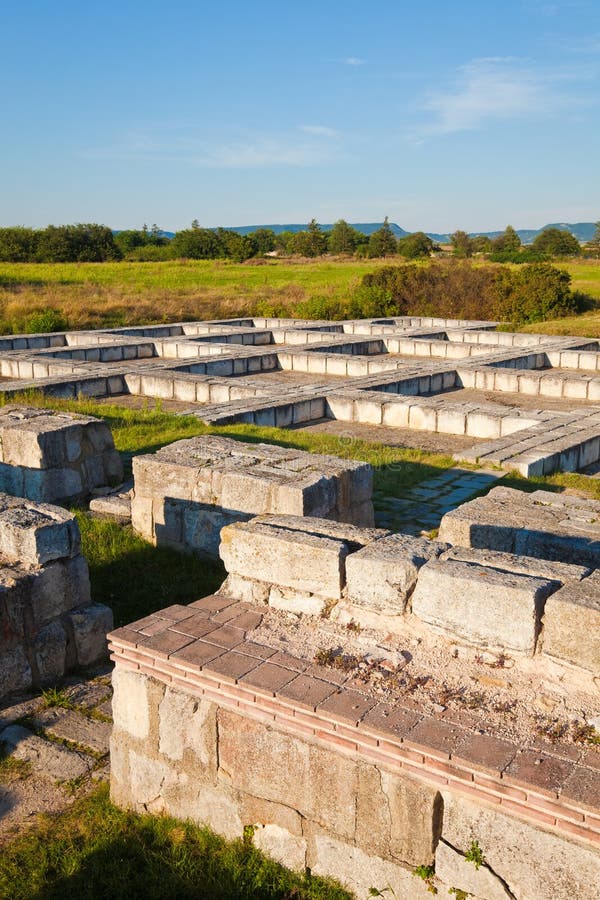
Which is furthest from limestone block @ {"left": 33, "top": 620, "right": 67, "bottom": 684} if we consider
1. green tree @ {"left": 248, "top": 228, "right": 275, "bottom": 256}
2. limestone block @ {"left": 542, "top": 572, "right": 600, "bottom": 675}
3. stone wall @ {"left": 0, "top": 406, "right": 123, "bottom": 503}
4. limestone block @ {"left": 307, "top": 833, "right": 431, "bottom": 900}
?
green tree @ {"left": 248, "top": 228, "right": 275, "bottom": 256}

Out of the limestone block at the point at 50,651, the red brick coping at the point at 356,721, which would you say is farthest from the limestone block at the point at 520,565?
the limestone block at the point at 50,651

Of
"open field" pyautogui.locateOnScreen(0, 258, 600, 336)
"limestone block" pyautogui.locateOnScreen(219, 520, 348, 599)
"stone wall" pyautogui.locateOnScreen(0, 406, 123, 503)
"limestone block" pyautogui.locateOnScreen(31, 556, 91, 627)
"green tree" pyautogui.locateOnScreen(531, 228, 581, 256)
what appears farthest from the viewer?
"green tree" pyautogui.locateOnScreen(531, 228, 581, 256)

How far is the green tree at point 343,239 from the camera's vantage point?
74.4 m

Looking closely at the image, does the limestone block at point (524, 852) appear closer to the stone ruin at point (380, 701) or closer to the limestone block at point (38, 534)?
the stone ruin at point (380, 701)

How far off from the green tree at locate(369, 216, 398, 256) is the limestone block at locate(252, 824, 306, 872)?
203ft

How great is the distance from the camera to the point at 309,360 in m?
17.5

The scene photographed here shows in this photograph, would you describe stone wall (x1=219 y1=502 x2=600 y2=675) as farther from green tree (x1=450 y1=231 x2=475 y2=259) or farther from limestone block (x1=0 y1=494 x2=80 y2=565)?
green tree (x1=450 y1=231 x2=475 y2=259)

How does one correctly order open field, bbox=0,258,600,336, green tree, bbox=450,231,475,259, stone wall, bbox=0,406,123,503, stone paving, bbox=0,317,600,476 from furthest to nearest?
green tree, bbox=450,231,475,259 → open field, bbox=0,258,600,336 → stone paving, bbox=0,317,600,476 → stone wall, bbox=0,406,123,503

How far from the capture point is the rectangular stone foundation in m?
2.67

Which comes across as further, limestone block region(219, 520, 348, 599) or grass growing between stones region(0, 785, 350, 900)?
limestone block region(219, 520, 348, 599)

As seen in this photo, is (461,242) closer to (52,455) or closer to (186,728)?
(52,455)

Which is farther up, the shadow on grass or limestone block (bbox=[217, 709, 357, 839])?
limestone block (bbox=[217, 709, 357, 839])

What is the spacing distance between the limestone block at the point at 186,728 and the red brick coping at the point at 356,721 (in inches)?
2.3

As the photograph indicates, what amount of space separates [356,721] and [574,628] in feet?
3.06
